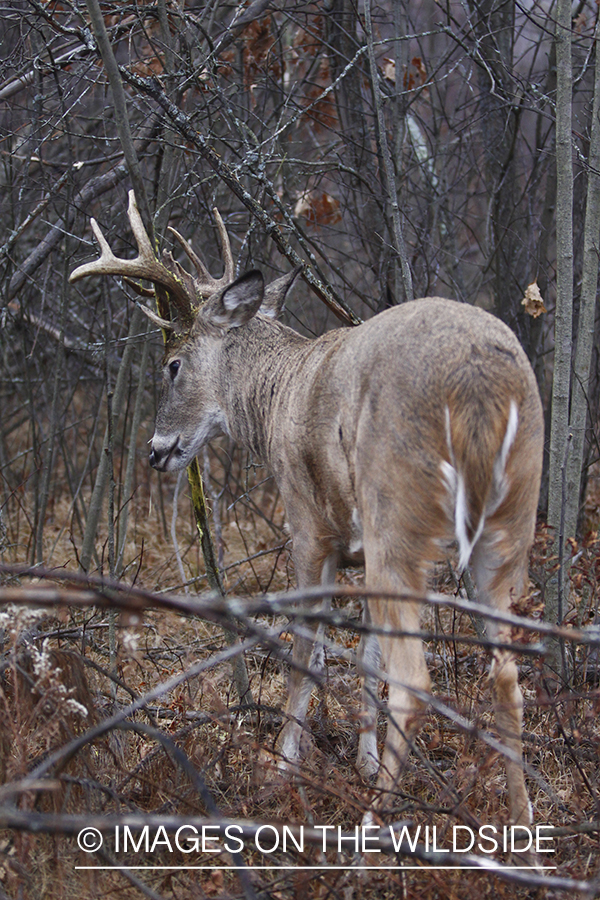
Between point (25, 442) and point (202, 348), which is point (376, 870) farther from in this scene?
point (25, 442)

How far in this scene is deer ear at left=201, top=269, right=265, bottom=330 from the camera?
4.61 metres

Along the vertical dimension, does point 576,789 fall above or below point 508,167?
below

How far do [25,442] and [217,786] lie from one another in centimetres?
737

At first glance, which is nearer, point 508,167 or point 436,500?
point 436,500

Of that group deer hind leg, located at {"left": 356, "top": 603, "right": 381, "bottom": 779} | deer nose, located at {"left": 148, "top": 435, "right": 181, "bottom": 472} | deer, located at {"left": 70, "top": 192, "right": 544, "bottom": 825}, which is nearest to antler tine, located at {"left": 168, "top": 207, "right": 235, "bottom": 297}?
deer, located at {"left": 70, "top": 192, "right": 544, "bottom": 825}

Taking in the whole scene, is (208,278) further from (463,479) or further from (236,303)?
(463,479)

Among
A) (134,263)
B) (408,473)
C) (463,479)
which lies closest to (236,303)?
(134,263)

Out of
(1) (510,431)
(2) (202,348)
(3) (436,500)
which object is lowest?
(3) (436,500)

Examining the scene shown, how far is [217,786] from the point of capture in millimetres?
3891

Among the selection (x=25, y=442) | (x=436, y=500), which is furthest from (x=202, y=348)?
(x=25, y=442)

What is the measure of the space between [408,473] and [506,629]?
742 millimetres

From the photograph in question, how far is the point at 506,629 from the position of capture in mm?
3348

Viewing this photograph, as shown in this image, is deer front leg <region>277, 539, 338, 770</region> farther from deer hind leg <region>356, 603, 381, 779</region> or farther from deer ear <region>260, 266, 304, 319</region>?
deer ear <region>260, 266, 304, 319</region>

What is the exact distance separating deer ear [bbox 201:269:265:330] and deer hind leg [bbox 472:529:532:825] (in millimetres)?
1962
